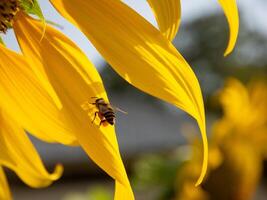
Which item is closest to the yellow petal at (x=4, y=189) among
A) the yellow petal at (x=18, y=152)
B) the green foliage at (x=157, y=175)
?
the yellow petal at (x=18, y=152)

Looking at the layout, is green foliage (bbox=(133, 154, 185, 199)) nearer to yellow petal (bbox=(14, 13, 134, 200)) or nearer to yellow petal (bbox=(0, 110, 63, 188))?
yellow petal (bbox=(0, 110, 63, 188))

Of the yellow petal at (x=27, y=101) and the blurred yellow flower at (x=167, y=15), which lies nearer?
the blurred yellow flower at (x=167, y=15)

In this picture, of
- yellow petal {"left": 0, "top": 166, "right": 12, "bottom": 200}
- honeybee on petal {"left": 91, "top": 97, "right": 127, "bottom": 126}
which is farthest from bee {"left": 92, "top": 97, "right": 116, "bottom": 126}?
yellow petal {"left": 0, "top": 166, "right": 12, "bottom": 200}

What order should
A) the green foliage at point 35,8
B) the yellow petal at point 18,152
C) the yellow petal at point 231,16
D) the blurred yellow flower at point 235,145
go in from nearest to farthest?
the yellow petal at point 231,16 → the green foliage at point 35,8 → the yellow petal at point 18,152 → the blurred yellow flower at point 235,145

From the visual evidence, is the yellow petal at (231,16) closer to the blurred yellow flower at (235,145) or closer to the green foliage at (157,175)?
the green foliage at (157,175)

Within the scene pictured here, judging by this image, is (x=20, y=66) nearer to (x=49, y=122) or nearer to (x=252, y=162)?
(x=49, y=122)

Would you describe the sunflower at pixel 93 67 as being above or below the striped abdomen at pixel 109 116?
above

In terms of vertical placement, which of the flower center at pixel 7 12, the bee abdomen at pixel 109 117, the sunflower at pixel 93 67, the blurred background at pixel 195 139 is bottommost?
the blurred background at pixel 195 139

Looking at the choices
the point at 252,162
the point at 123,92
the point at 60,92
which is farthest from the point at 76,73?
the point at 123,92
